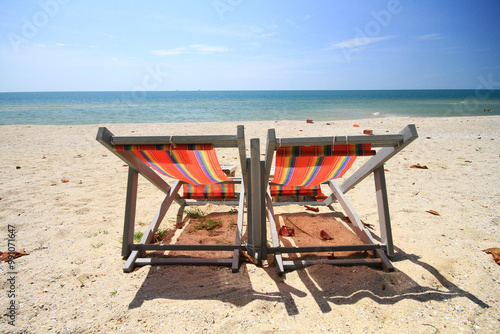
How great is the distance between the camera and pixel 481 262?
7.06ft

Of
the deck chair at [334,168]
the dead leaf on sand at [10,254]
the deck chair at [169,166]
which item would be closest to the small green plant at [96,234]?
the dead leaf on sand at [10,254]

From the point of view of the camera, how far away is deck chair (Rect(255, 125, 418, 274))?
179cm

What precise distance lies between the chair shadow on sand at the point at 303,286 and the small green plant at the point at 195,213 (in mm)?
996

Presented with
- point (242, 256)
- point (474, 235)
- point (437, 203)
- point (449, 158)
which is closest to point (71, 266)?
point (242, 256)

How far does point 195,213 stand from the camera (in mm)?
3184

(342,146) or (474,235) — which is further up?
(342,146)

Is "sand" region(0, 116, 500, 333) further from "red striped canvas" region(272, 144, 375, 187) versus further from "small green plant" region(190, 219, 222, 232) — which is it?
"red striped canvas" region(272, 144, 375, 187)

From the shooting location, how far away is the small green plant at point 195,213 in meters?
3.16

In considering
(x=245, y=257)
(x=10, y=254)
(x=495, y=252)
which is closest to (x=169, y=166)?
(x=245, y=257)

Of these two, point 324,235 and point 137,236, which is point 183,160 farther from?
point 324,235

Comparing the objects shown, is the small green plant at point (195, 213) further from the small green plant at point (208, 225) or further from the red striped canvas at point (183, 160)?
the red striped canvas at point (183, 160)

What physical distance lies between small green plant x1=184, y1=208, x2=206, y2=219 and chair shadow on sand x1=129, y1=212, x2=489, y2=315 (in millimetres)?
996

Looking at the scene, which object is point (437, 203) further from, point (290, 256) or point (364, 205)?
point (290, 256)

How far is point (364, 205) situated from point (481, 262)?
1345mm
